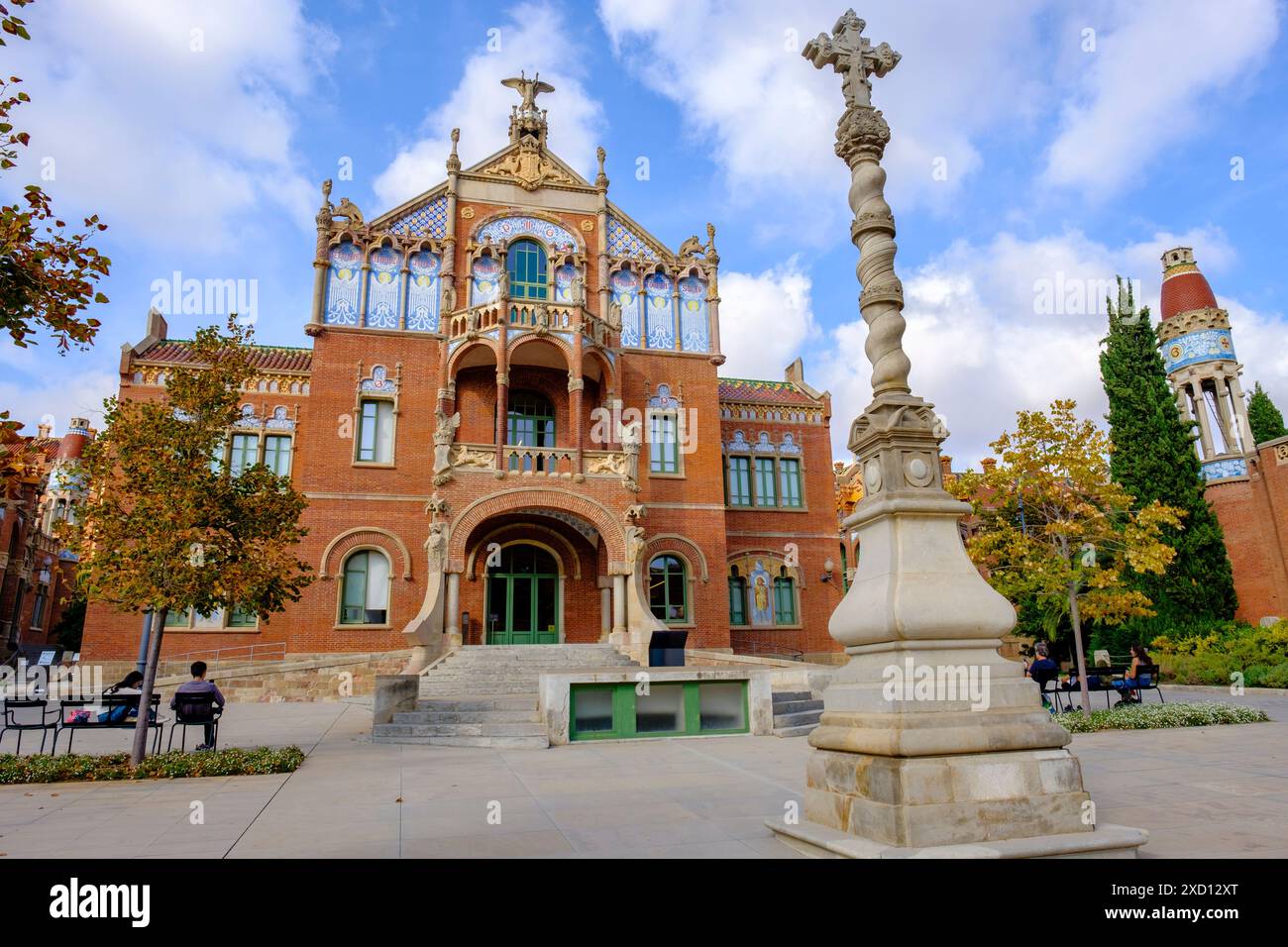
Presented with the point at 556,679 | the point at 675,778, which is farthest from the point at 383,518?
the point at 675,778

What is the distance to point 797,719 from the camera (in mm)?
13781

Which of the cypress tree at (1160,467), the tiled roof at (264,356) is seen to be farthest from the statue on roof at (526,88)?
the cypress tree at (1160,467)

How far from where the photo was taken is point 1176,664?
882 inches

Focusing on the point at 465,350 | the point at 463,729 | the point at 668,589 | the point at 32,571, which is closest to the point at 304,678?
the point at 463,729

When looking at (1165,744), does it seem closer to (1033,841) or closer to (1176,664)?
(1033,841)

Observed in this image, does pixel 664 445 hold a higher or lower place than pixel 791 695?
higher

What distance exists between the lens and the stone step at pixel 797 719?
13.5 metres

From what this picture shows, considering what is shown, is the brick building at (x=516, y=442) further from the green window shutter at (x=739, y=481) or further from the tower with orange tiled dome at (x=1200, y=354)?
the tower with orange tiled dome at (x=1200, y=354)

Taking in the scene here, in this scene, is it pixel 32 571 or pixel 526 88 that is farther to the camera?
pixel 32 571

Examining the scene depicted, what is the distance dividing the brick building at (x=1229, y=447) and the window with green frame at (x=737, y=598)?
16301 mm

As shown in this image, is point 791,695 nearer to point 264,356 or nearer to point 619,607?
point 619,607

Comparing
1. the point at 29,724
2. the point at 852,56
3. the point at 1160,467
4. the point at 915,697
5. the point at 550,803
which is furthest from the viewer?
the point at 1160,467

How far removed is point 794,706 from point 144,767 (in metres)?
10.2
